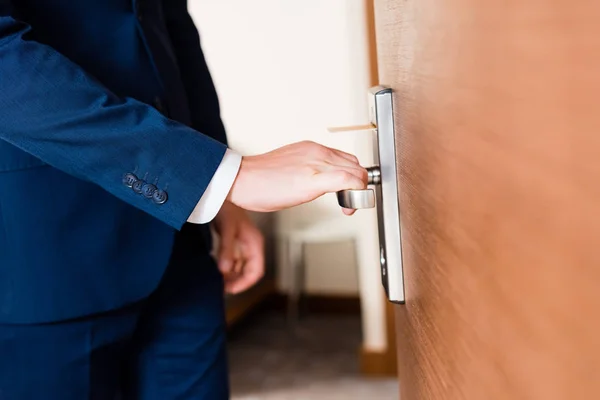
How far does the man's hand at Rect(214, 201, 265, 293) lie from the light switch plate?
42 centimetres

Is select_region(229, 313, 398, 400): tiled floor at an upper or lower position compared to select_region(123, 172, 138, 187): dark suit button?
lower

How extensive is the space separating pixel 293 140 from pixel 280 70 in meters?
0.29

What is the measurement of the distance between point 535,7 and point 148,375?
796mm

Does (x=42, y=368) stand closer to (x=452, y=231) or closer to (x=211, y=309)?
(x=211, y=309)

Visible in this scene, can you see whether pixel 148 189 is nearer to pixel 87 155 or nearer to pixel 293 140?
pixel 87 155

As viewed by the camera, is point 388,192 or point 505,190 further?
point 388,192

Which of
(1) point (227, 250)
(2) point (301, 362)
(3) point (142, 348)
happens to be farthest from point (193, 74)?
(2) point (301, 362)

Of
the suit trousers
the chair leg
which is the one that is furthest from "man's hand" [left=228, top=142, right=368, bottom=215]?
the chair leg

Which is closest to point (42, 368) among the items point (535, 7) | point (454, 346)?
point (454, 346)

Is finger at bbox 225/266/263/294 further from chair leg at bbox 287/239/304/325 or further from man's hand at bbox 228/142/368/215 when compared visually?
chair leg at bbox 287/239/304/325

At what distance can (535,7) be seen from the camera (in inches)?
9.9

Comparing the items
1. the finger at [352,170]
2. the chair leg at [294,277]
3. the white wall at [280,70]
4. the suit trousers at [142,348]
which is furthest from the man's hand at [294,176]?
the chair leg at [294,277]

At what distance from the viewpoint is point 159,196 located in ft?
2.04

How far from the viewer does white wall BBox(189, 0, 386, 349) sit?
2641 millimetres
